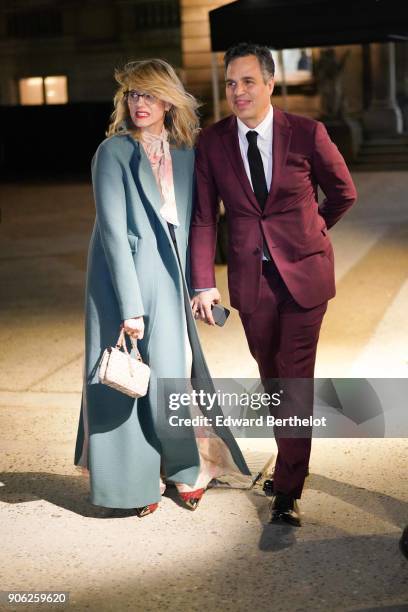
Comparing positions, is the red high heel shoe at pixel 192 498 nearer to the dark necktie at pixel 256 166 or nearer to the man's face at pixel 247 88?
the dark necktie at pixel 256 166

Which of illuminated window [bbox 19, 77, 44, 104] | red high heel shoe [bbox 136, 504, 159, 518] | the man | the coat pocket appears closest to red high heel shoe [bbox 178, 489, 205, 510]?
red high heel shoe [bbox 136, 504, 159, 518]

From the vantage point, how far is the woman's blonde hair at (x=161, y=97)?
15.7 ft

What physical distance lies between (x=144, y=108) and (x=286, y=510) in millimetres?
1873

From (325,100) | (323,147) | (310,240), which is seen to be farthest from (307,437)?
(325,100)

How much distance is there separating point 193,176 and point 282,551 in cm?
169

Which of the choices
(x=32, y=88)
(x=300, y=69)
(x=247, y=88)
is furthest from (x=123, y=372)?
(x=32, y=88)

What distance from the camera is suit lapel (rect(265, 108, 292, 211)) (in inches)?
183

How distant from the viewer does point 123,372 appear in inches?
186

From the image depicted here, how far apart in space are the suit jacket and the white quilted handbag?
51cm

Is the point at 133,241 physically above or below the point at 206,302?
above

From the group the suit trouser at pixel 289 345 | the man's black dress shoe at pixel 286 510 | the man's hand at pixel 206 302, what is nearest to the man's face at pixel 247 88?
the suit trouser at pixel 289 345

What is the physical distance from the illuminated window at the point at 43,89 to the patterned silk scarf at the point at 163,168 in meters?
33.0

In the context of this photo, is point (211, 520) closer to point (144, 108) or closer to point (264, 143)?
point (264, 143)

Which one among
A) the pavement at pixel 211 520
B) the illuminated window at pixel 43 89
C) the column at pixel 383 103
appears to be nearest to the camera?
the pavement at pixel 211 520
